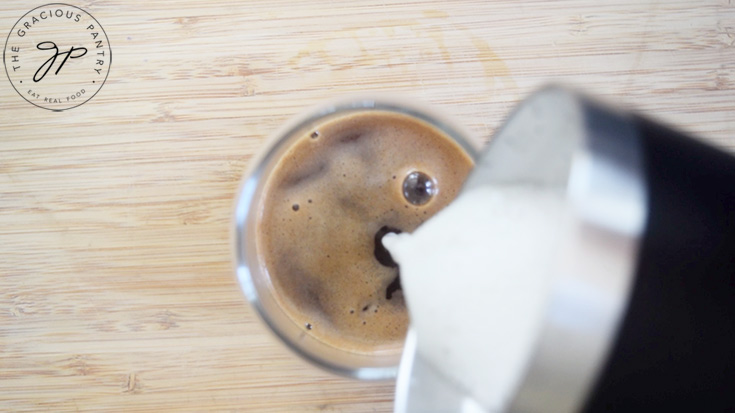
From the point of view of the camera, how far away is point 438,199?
811 millimetres

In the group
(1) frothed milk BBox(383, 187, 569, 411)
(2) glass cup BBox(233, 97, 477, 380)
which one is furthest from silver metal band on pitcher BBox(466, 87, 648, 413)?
(2) glass cup BBox(233, 97, 477, 380)

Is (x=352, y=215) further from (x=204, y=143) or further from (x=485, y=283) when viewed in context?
(x=485, y=283)

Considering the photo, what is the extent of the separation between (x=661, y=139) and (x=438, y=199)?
0.42 m

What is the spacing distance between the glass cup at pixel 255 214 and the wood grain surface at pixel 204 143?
0.05 m

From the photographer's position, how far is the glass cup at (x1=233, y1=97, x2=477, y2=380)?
0.77 meters

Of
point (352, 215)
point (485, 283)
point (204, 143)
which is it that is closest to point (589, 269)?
point (485, 283)

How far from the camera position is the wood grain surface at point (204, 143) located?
824 millimetres

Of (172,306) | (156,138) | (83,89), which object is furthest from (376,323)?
(83,89)

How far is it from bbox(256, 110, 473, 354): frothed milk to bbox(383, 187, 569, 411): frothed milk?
0.91 ft

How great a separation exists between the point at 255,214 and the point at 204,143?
0.12 metres

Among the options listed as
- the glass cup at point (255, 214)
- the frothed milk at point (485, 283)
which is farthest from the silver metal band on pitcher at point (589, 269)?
the glass cup at point (255, 214)

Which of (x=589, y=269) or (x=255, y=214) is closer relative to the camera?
(x=589, y=269)

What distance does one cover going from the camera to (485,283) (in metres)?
0.42

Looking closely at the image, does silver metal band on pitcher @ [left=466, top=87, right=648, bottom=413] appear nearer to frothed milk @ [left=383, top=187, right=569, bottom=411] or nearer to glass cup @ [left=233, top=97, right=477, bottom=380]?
frothed milk @ [left=383, top=187, right=569, bottom=411]
